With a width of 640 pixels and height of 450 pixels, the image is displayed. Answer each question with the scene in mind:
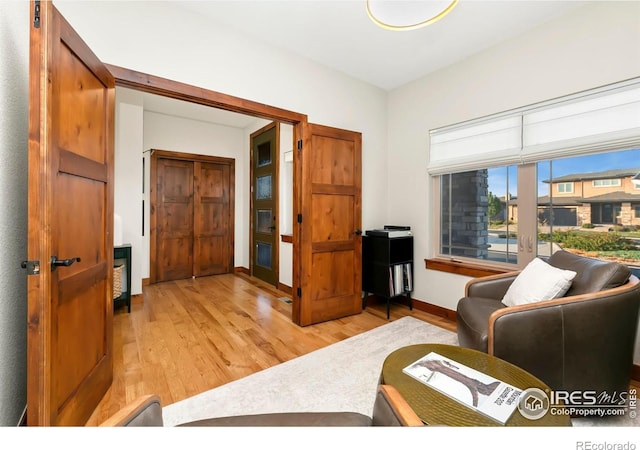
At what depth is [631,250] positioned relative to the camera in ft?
6.97

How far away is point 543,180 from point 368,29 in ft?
6.87

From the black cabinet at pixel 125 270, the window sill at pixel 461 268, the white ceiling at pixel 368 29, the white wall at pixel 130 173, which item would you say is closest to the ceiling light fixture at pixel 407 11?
the white ceiling at pixel 368 29

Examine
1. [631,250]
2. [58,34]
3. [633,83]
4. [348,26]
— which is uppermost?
[348,26]

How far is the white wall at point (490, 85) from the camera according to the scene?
2.07 meters

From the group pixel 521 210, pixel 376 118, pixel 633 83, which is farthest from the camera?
pixel 376 118

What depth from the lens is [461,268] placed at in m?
2.97

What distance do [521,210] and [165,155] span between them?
16.5ft

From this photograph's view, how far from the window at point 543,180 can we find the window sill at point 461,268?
0.14 m

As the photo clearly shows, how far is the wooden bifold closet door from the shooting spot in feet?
15.2

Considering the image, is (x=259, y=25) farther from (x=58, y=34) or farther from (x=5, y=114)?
(x=5, y=114)

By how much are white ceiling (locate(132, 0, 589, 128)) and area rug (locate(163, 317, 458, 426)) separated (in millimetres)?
2827

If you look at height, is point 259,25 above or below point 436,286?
above

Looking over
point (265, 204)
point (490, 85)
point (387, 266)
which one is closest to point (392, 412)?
point (387, 266)
